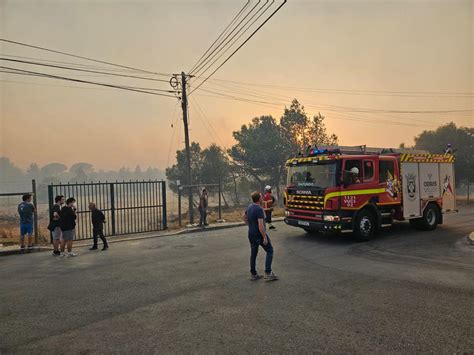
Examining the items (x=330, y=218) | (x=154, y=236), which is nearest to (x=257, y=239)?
(x=330, y=218)

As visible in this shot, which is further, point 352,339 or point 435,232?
point 435,232

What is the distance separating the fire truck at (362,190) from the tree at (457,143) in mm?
21890

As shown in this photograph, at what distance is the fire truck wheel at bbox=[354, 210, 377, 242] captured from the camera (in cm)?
1036

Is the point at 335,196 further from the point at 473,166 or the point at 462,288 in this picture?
the point at 473,166

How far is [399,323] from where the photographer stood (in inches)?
179

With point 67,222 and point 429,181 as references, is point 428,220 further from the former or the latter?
point 67,222

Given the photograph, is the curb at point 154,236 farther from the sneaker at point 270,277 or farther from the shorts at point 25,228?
the sneaker at point 270,277

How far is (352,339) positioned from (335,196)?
626 centimetres

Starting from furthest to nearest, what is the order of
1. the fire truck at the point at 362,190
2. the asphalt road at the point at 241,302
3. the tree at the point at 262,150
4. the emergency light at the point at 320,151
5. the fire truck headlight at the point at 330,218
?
the tree at the point at 262,150
the emergency light at the point at 320,151
the fire truck at the point at 362,190
the fire truck headlight at the point at 330,218
the asphalt road at the point at 241,302

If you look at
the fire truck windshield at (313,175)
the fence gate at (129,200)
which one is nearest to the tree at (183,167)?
the fence gate at (129,200)

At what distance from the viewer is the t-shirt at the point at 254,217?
672 centimetres

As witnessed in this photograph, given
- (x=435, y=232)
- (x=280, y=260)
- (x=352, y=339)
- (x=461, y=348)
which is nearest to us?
(x=461, y=348)

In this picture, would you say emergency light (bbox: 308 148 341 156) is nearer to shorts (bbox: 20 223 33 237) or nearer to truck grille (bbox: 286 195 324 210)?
truck grille (bbox: 286 195 324 210)

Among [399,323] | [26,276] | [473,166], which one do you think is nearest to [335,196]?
[399,323]
